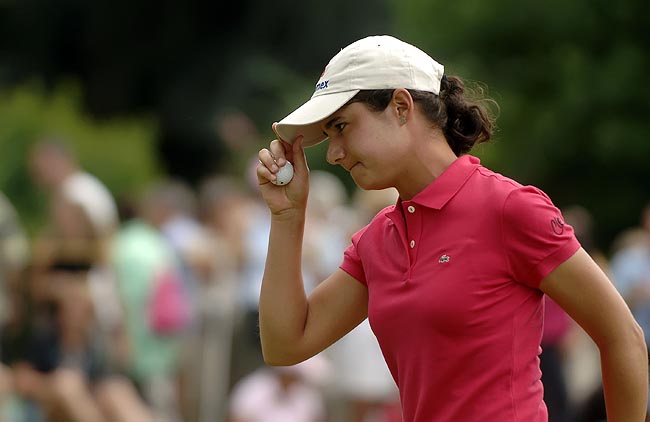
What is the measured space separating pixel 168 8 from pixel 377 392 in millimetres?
23831

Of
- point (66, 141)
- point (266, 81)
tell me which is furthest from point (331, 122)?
point (266, 81)

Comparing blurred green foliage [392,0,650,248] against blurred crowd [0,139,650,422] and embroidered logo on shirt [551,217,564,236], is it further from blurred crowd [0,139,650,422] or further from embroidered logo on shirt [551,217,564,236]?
embroidered logo on shirt [551,217,564,236]

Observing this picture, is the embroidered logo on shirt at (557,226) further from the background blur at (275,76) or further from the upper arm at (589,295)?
the background blur at (275,76)

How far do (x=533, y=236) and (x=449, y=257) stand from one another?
225mm

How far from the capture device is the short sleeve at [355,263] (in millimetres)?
3838

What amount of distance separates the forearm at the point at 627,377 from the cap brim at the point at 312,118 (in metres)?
0.94

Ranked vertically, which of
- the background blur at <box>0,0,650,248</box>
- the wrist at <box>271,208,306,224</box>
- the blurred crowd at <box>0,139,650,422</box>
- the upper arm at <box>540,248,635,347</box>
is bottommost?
the background blur at <box>0,0,650,248</box>

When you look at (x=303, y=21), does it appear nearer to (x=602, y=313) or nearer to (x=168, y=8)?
(x=168, y=8)

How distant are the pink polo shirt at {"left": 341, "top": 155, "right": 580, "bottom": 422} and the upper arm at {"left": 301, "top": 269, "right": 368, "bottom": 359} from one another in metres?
0.31

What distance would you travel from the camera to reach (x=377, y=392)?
34.6 ft

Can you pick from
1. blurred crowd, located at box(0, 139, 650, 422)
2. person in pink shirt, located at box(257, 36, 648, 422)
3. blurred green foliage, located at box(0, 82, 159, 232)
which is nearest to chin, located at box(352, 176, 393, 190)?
person in pink shirt, located at box(257, 36, 648, 422)

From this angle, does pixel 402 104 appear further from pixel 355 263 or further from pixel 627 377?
pixel 627 377

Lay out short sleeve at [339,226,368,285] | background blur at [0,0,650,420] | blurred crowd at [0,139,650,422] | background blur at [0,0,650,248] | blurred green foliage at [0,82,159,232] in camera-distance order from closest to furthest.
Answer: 1. short sleeve at [339,226,368,285]
2. blurred crowd at [0,139,650,422]
3. blurred green foliage at [0,82,159,232]
4. background blur at [0,0,650,420]
5. background blur at [0,0,650,248]

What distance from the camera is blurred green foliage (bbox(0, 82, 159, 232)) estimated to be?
1809cm
